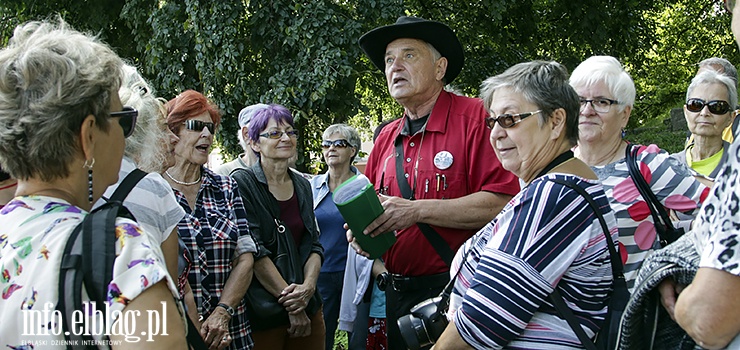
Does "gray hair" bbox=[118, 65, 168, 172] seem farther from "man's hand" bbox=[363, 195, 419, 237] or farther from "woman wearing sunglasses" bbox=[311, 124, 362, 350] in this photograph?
"woman wearing sunglasses" bbox=[311, 124, 362, 350]

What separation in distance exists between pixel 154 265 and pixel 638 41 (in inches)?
443

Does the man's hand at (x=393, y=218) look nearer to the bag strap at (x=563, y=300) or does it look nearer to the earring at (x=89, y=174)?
the bag strap at (x=563, y=300)

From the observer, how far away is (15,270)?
5.13 feet

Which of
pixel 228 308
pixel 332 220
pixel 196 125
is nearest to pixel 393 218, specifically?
pixel 228 308

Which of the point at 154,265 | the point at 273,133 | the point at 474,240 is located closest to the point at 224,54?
the point at 273,133

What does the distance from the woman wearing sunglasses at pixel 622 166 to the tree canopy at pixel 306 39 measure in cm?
531

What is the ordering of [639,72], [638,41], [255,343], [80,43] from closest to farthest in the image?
[80,43] → [255,343] → [638,41] → [639,72]

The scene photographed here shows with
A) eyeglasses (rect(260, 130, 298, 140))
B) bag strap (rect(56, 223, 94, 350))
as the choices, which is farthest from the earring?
eyeglasses (rect(260, 130, 298, 140))

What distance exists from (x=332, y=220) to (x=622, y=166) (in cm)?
291

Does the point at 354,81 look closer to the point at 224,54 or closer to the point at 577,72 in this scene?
the point at 224,54

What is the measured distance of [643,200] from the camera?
10.3ft

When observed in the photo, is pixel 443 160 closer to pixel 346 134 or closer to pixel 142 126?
pixel 142 126

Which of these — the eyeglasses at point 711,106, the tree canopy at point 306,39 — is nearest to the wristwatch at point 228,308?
the eyeglasses at point 711,106

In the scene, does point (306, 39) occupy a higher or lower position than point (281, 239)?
higher
